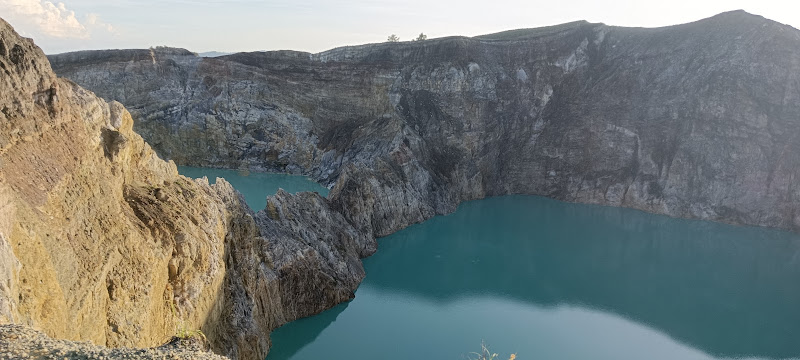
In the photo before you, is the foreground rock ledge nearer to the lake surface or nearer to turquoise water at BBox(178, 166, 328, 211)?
the lake surface

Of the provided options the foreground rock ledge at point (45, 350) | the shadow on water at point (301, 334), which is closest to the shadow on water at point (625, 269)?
the shadow on water at point (301, 334)

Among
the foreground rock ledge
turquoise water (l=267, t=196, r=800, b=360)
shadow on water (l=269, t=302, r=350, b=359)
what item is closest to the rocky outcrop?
turquoise water (l=267, t=196, r=800, b=360)

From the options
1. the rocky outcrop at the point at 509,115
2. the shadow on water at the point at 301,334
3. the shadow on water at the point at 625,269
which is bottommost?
the shadow on water at the point at 625,269

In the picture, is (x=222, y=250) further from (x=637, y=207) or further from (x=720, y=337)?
(x=637, y=207)

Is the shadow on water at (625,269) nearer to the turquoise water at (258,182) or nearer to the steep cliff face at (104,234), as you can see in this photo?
the steep cliff face at (104,234)

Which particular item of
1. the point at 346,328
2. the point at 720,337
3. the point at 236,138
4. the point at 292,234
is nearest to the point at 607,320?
the point at 720,337

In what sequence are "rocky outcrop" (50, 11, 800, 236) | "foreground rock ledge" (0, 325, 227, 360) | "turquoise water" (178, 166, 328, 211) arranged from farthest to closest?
"turquoise water" (178, 166, 328, 211) → "rocky outcrop" (50, 11, 800, 236) → "foreground rock ledge" (0, 325, 227, 360)

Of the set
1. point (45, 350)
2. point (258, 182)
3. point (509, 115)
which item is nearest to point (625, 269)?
point (509, 115)
